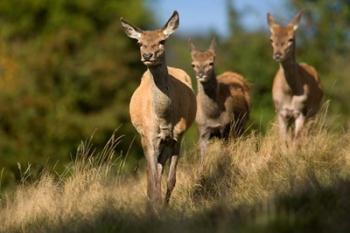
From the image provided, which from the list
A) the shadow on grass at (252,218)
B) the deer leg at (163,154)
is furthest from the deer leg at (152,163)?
the shadow on grass at (252,218)

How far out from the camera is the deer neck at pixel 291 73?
49.1ft

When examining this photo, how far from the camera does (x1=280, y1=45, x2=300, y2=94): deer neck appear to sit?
1496 cm

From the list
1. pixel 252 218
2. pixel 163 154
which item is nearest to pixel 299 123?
pixel 163 154

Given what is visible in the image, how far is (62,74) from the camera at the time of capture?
38.6m

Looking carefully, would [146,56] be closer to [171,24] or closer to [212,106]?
[171,24]

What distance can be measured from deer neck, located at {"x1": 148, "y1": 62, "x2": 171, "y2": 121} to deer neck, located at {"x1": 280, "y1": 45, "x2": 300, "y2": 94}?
4.80 meters

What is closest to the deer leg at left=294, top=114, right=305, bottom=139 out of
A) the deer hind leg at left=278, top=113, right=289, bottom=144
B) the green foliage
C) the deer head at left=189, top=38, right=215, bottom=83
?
the deer hind leg at left=278, top=113, right=289, bottom=144

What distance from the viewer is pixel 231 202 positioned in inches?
323

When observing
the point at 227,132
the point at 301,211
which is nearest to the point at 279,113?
the point at 227,132

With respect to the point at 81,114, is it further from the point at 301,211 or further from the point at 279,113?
the point at 301,211

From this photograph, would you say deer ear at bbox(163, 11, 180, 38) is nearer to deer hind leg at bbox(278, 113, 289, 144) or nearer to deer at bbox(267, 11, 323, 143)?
deer hind leg at bbox(278, 113, 289, 144)

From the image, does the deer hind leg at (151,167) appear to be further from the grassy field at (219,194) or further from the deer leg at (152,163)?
the grassy field at (219,194)

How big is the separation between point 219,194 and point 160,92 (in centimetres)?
200

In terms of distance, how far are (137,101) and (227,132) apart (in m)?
3.12
